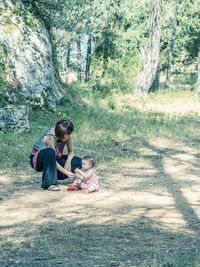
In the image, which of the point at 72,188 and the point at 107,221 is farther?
the point at 72,188

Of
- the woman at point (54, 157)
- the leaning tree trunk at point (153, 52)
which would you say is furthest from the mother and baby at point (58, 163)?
the leaning tree trunk at point (153, 52)

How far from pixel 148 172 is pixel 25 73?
5099mm

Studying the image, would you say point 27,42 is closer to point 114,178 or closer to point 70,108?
point 70,108

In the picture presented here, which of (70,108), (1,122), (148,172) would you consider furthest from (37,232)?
(70,108)

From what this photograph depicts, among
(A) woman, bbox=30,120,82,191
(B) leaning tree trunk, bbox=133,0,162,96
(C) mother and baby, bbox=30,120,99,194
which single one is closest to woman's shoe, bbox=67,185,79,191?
(C) mother and baby, bbox=30,120,99,194

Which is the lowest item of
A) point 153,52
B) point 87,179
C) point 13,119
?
point 87,179

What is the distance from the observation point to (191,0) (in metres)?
35.7

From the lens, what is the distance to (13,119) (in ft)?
32.5

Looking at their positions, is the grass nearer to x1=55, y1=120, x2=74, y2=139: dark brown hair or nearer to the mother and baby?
the mother and baby

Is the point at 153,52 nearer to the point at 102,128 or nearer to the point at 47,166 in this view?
the point at 102,128

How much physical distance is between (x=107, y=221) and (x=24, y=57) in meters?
7.70

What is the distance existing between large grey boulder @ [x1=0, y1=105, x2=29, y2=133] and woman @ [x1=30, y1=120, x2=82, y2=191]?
3.45 m

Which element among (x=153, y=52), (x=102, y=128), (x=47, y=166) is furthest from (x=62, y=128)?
(x=153, y=52)

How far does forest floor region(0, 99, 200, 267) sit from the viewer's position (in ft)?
12.5
